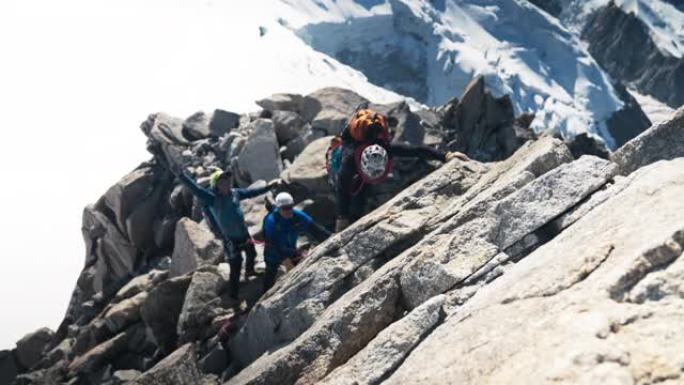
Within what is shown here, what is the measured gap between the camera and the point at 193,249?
11789mm

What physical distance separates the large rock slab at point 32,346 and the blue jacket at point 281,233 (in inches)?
422

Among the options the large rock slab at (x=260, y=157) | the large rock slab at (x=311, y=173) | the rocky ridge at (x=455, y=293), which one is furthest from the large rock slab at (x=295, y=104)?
the rocky ridge at (x=455, y=293)

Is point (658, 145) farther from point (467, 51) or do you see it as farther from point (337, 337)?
point (467, 51)

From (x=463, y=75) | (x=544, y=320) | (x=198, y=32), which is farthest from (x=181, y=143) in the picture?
(x=463, y=75)

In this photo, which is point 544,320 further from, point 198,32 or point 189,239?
point 198,32

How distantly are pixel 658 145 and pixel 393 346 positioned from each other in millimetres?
3539

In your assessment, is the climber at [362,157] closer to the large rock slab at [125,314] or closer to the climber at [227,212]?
the climber at [227,212]

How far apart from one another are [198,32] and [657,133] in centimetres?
5777

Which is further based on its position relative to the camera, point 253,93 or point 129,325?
point 253,93

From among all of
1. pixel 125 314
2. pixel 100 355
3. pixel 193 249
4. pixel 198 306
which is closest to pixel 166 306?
pixel 198 306

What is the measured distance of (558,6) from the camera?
126 m

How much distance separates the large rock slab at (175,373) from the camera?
23.9ft

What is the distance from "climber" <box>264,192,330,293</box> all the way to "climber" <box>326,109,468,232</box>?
441mm

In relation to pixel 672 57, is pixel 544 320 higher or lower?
higher
